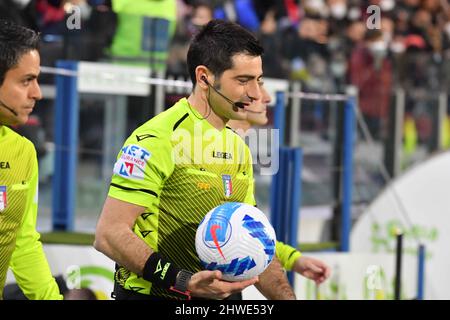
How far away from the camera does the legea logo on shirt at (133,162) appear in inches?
168

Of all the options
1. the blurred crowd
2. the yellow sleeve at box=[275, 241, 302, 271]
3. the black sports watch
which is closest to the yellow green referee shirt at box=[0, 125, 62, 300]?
the black sports watch

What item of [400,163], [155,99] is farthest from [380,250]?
[155,99]

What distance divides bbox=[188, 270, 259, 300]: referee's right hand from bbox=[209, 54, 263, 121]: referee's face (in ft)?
2.69

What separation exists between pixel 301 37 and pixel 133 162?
261 inches

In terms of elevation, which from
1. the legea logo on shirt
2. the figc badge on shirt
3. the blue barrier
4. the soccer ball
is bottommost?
the blue barrier

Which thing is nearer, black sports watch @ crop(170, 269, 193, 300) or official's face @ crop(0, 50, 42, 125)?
black sports watch @ crop(170, 269, 193, 300)

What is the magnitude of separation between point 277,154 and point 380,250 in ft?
8.32

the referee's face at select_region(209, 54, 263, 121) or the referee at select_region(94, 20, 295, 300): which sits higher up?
the referee's face at select_region(209, 54, 263, 121)

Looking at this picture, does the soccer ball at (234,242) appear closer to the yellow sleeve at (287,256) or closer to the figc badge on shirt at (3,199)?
the figc badge on shirt at (3,199)

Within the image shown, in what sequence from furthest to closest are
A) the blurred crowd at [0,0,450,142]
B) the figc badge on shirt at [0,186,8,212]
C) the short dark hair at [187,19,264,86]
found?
the blurred crowd at [0,0,450,142] → the short dark hair at [187,19,264,86] → the figc badge on shirt at [0,186,8,212]

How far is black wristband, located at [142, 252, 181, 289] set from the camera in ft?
13.7

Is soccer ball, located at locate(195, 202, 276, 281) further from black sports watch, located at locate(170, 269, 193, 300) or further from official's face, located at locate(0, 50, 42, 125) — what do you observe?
official's face, located at locate(0, 50, 42, 125)

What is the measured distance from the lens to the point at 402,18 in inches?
587

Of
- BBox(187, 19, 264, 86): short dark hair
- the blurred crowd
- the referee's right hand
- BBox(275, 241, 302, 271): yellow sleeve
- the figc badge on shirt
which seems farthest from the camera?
the blurred crowd
